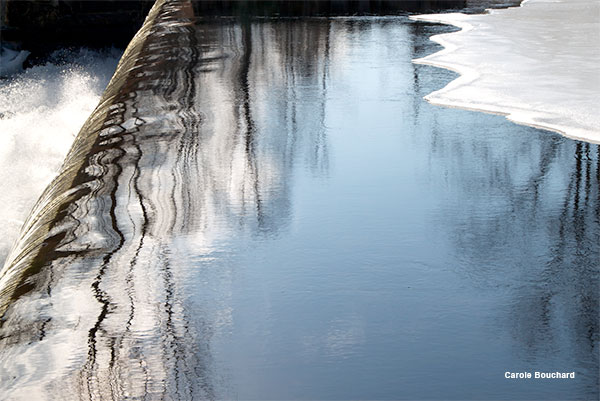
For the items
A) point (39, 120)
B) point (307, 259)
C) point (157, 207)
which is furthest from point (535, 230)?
point (39, 120)

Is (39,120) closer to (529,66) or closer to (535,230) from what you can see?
(529,66)

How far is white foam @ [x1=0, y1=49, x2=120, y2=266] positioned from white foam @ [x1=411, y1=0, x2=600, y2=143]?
3726mm

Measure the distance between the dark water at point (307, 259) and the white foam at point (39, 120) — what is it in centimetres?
129

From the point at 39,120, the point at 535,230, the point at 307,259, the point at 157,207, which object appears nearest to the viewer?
the point at 307,259

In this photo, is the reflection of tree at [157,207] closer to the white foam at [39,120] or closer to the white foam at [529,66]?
the white foam at [39,120]

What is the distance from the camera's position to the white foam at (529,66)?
19.4 feet

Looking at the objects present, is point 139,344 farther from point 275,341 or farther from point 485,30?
point 485,30

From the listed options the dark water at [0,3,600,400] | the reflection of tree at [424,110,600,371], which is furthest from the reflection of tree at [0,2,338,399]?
the reflection of tree at [424,110,600,371]

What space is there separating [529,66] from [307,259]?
4644 millimetres

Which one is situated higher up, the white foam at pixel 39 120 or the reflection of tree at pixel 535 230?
the reflection of tree at pixel 535 230

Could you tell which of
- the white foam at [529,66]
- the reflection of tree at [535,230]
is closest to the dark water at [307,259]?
the reflection of tree at [535,230]

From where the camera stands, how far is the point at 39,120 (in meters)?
10.8

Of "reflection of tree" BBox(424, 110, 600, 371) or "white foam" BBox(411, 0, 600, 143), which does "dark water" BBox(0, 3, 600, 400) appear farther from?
"white foam" BBox(411, 0, 600, 143)

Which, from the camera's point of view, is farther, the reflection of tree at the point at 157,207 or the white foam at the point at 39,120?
the white foam at the point at 39,120
